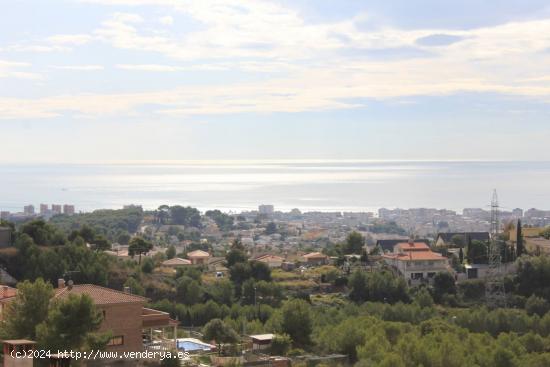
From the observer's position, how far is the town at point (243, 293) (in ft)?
50.0

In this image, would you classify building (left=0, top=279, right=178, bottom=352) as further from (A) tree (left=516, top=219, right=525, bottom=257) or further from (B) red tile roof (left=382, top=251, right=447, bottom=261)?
(A) tree (left=516, top=219, right=525, bottom=257)

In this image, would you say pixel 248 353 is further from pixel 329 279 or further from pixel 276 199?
pixel 276 199

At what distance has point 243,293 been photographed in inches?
1232

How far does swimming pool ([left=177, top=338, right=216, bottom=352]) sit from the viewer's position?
18617 millimetres

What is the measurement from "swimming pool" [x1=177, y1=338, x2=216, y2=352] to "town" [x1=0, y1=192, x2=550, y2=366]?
2.2 inches

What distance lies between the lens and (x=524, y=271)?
33781 mm

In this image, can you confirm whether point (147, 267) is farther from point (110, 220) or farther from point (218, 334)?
point (110, 220)

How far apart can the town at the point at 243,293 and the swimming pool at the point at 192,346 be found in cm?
6

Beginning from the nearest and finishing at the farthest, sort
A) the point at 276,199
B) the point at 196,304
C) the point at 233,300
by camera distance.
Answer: the point at 196,304 → the point at 233,300 → the point at 276,199

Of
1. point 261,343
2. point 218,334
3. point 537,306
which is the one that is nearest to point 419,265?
point 537,306

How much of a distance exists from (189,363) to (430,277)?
21.8m

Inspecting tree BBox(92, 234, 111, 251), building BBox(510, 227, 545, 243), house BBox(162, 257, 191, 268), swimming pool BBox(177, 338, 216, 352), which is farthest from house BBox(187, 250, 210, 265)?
swimming pool BBox(177, 338, 216, 352)

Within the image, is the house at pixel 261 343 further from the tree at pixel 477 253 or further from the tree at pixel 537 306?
the tree at pixel 477 253

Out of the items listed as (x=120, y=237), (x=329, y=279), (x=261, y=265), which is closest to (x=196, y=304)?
(x=261, y=265)
